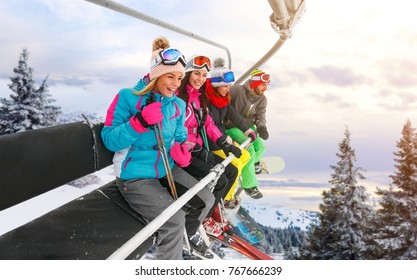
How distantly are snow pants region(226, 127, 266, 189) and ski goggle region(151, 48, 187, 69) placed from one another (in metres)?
2.21

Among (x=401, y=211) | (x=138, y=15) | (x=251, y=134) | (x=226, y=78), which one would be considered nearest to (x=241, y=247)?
(x=251, y=134)

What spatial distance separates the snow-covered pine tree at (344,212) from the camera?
1508cm

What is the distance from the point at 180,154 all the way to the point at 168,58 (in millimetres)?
660

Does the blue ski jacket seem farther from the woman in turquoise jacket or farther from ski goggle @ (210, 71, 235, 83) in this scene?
ski goggle @ (210, 71, 235, 83)

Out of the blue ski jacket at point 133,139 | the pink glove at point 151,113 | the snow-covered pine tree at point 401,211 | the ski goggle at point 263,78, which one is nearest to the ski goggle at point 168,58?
the blue ski jacket at point 133,139

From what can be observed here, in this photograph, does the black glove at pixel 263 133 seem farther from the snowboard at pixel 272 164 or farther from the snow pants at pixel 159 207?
the snow pants at pixel 159 207

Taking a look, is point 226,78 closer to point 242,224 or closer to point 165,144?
point 165,144

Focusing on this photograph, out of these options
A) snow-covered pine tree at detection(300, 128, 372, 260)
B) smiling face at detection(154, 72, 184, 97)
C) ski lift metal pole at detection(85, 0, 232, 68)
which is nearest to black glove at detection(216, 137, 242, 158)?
ski lift metal pole at detection(85, 0, 232, 68)

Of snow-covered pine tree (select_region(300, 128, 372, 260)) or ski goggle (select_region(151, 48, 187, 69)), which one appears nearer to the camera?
ski goggle (select_region(151, 48, 187, 69))

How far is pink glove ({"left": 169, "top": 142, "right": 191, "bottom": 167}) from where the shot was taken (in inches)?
104

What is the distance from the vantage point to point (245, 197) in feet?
15.8
